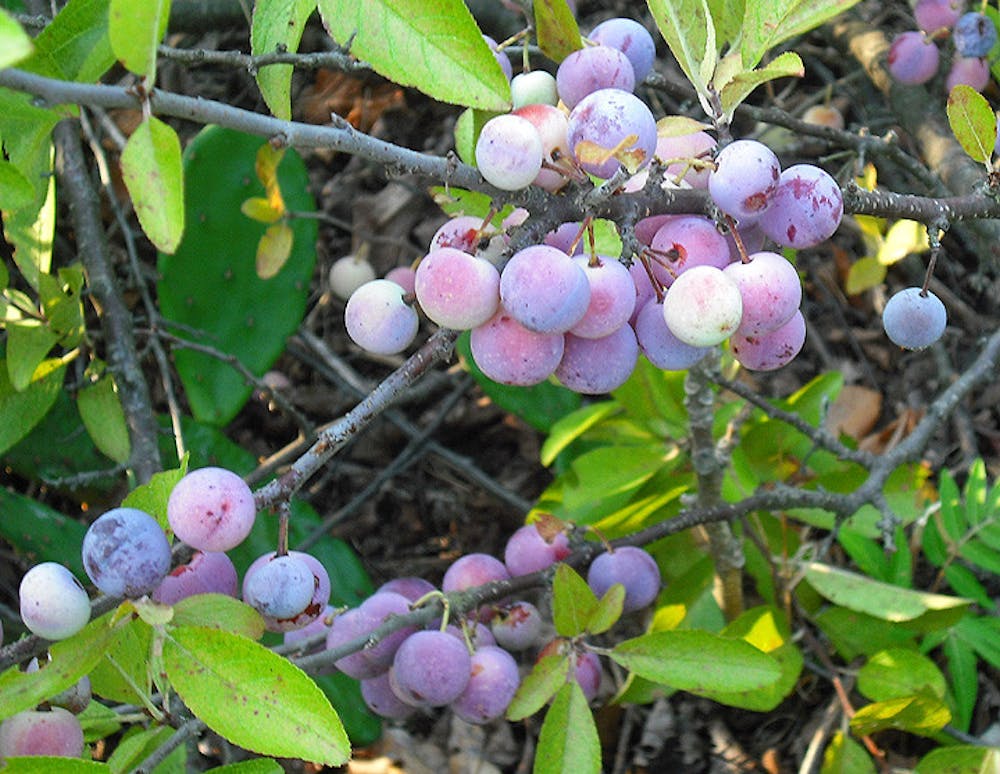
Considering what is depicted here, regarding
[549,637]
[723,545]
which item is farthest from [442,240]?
[549,637]

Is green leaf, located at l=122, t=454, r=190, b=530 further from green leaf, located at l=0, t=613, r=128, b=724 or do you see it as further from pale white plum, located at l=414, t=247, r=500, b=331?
pale white plum, located at l=414, t=247, r=500, b=331

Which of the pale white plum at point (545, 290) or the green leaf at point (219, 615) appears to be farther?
the green leaf at point (219, 615)

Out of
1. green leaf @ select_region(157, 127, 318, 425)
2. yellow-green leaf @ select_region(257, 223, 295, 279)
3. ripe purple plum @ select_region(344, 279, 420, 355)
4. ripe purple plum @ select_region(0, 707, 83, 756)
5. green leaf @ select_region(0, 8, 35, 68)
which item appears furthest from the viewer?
green leaf @ select_region(157, 127, 318, 425)

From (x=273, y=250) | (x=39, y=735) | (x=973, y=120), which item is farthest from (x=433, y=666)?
(x=273, y=250)

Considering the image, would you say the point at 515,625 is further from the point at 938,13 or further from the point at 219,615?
the point at 938,13

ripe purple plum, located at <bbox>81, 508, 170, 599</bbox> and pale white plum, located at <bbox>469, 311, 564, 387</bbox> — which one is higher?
pale white plum, located at <bbox>469, 311, 564, 387</bbox>

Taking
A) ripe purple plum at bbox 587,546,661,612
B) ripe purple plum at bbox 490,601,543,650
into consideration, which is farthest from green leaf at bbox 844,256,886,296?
ripe purple plum at bbox 490,601,543,650

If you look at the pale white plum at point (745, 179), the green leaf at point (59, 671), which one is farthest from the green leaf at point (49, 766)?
the pale white plum at point (745, 179)

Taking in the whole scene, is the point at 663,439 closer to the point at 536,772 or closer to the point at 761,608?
the point at 761,608

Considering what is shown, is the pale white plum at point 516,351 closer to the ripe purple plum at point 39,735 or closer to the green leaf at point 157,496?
the green leaf at point 157,496
